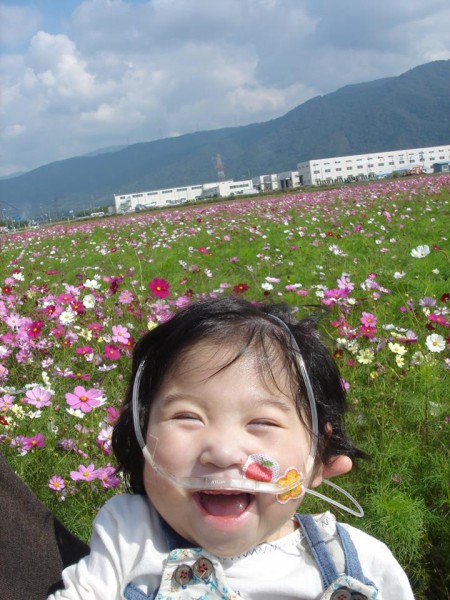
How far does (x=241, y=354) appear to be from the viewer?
47.2 inches

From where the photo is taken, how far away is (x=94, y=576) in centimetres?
118

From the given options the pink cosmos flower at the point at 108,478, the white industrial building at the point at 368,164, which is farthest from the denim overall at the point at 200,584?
the white industrial building at the point at 368,164

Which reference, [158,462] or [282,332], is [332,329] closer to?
[282,332]

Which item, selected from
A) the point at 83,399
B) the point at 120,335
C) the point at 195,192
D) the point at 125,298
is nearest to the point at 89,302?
the point at 125,298

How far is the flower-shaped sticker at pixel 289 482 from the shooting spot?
1093 mm

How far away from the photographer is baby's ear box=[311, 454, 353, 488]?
1.35 m

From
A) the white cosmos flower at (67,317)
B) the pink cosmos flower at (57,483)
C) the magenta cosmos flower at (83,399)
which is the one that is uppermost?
the white cosmos flower at (67,317)

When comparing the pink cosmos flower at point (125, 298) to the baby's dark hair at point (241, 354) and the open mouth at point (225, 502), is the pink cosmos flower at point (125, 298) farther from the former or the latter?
the open mouth at point (225, 502)

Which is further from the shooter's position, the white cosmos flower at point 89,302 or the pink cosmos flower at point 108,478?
the white cosmos flower at point 89,302

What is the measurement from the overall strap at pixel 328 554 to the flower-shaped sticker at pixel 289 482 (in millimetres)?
158

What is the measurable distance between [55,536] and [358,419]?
4.77 ft

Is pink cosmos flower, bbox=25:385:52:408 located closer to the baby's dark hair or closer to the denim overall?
the baby's dark hair

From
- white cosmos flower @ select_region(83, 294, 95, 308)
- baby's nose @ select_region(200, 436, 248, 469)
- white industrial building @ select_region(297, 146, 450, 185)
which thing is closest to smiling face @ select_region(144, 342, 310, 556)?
baby's nose @ select_region(200, 436, 248, 469)

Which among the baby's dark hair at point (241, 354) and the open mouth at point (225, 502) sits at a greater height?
the baby's dark hair at point (241, 354)
